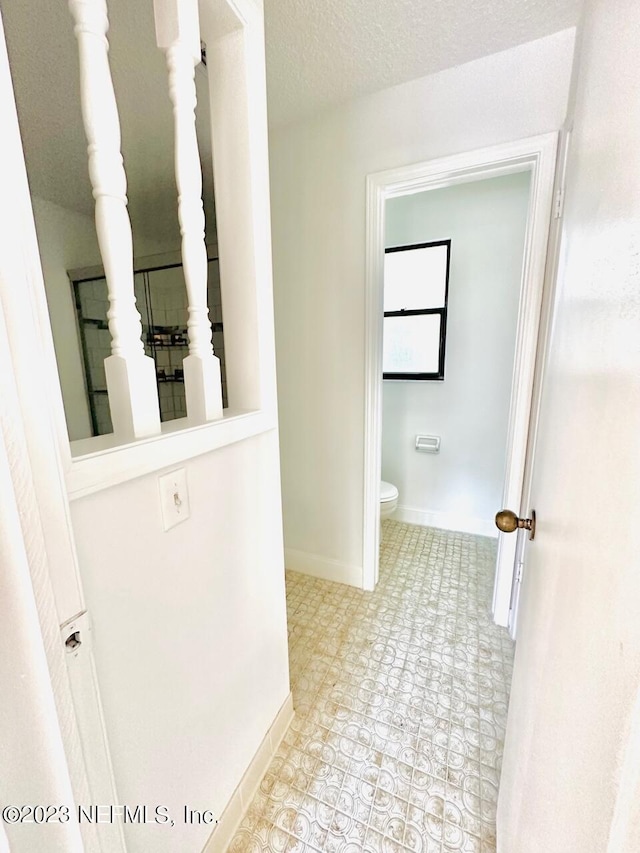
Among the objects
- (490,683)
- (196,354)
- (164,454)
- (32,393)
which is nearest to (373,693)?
(490,683)

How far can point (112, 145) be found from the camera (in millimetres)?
622

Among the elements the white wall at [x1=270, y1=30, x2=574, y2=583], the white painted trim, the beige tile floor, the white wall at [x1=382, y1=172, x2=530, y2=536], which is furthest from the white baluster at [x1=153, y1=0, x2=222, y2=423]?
the white wall at [x1=382, y1=172, x2=530, y2=536]

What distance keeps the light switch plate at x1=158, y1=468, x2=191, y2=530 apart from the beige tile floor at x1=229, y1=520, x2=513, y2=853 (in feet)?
3.23

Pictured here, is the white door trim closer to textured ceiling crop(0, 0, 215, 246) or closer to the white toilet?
textured ceiling crop(0, 0, 215, 246)

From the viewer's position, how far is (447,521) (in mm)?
2613

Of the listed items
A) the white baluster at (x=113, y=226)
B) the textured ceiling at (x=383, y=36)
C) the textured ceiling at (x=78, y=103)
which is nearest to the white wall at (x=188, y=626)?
the white baluster at (x=113, y=226)

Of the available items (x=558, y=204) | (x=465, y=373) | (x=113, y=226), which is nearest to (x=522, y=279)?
(x=558, y=204)

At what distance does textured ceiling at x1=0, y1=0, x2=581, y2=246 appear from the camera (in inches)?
45.3

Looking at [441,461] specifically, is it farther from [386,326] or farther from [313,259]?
[313,259]

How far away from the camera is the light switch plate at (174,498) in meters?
0.72

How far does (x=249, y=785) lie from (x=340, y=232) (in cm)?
219

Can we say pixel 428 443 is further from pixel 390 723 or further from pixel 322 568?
pixel 390 723

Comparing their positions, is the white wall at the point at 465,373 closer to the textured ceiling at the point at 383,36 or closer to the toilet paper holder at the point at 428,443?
the toilet paper holder at the point at 428,443

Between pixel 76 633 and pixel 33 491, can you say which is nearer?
pixel 33 491
